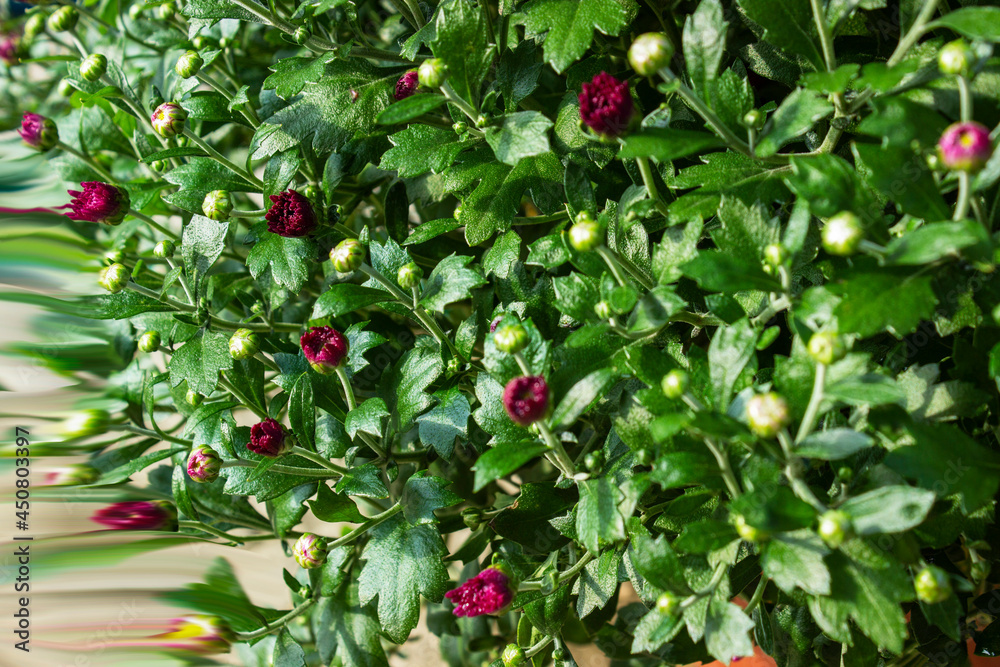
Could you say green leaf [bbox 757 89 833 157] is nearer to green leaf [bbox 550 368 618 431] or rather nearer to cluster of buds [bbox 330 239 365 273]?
green leaf [bbox 550 368 618 431]

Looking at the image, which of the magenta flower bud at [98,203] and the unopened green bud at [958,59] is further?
the magenta flower bud at [98,203]

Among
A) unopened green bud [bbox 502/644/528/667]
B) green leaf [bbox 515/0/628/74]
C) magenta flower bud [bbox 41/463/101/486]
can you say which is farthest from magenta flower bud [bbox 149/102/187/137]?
unopened green bud [bbox 502/644/528/667]

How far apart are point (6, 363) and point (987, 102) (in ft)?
3.54

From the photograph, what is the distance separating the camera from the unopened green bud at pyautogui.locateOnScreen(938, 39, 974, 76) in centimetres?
37

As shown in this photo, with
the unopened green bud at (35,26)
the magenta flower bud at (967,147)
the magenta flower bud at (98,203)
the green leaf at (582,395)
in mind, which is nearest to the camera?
the magenta flower bud at (967,147)

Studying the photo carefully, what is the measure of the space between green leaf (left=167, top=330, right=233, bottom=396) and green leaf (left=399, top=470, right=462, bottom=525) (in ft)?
0.65

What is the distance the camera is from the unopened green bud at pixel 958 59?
14.6 inches

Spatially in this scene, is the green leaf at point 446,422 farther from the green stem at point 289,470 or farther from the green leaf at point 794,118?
the green leaf at point 794,118


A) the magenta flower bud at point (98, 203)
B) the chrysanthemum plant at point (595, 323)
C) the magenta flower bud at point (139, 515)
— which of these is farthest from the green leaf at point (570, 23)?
the magenta flower bud at point (139, 515)

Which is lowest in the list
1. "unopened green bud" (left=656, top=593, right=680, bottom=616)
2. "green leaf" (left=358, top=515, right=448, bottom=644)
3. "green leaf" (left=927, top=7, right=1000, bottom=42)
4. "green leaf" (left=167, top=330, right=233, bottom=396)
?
"green leaf" (left=358, top=515, right=448, bottom=644)

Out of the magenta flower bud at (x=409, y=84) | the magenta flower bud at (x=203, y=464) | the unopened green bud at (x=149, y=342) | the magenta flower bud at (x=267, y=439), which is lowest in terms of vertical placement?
the magenta flower bud at (x=203, y=464)

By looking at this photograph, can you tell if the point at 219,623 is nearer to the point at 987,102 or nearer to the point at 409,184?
the point at 409,184

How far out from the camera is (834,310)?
38 centimetres

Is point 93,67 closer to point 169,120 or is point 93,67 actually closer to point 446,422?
point 169,120
